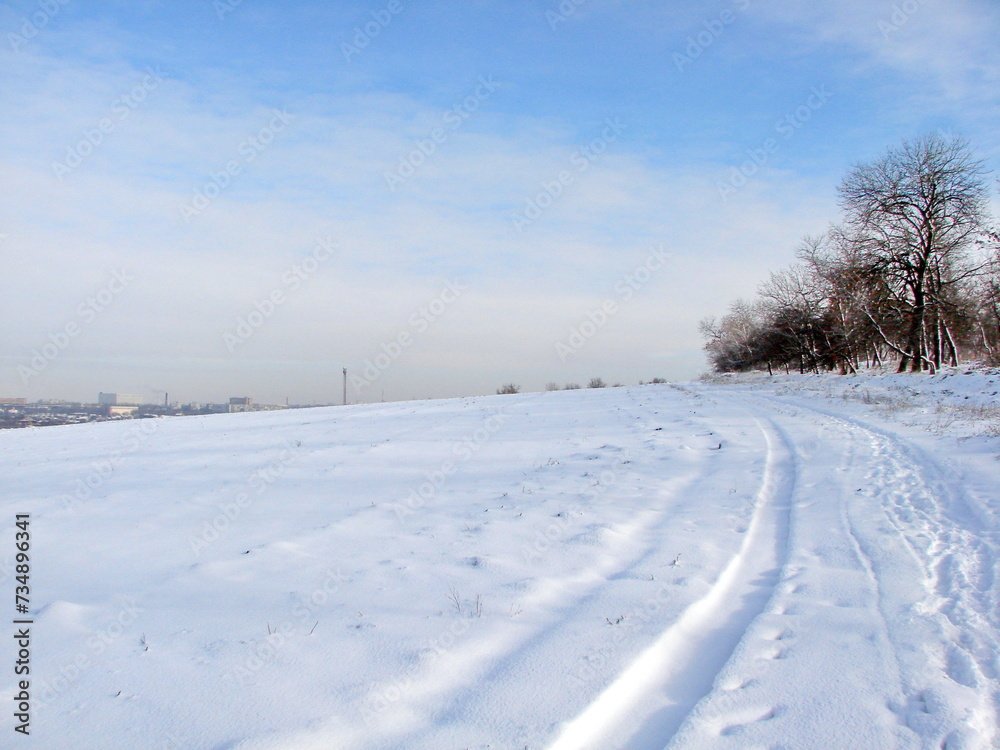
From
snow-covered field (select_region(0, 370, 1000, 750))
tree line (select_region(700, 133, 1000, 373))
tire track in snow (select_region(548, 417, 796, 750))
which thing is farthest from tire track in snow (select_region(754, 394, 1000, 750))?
tree line (select_region(700, 133, 1000, 373))

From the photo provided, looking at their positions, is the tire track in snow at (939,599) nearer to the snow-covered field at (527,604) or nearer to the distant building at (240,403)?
the snow-covered field at (527,604)

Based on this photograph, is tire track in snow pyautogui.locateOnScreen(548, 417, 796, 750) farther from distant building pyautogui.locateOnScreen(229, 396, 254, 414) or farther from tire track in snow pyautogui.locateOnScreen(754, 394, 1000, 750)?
distant building pyautogui.locateOnScreen(229, 396, 254, 414)

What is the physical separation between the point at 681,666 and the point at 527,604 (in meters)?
1.29

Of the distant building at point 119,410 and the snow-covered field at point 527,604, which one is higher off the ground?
the distant building at point 119,410

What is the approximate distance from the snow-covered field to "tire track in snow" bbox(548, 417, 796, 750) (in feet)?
0.06

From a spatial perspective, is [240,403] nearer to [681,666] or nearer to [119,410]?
[119,410]

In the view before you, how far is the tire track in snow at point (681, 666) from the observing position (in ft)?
9.35

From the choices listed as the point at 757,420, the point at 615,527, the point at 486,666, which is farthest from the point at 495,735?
the point at 757,420

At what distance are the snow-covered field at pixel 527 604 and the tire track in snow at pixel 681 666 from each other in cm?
2

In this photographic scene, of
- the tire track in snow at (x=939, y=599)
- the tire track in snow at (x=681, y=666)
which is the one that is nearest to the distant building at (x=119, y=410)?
the tire track in snow at (x=681, y=666)

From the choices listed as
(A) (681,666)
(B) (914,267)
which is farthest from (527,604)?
(B) (914,267)

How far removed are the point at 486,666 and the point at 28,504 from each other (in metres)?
8.78

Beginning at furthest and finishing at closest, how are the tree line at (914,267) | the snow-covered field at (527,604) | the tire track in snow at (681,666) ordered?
the tree line at (914,267) < the snow-covered field at (527,604) < the tire track in snow at (681,666)

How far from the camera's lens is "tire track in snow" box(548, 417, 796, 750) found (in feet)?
9.35
